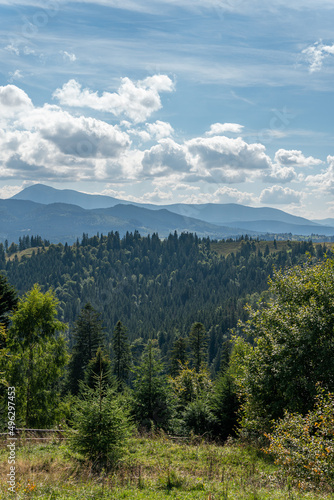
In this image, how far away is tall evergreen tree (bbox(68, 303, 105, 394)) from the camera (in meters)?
51.2

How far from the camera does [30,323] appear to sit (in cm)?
2441

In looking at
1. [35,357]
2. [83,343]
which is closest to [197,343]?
[83,343]

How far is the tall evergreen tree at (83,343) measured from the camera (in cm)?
5119

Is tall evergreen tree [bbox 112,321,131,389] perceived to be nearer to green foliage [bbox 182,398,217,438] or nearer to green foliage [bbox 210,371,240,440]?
green foliage [bbox 210,371,240,440]

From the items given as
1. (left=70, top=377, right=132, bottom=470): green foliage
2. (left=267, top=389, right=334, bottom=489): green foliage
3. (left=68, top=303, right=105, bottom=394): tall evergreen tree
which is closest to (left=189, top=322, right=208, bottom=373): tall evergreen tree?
(left=68, top=303, right=105, bottom=394): tall evergreen tree

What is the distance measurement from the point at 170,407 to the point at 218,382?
15.7 ft

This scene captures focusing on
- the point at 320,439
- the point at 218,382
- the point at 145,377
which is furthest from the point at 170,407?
the point at 320,439

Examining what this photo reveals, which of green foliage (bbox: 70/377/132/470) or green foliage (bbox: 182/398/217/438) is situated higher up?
green foliage (bbox: 70/377/132/470)

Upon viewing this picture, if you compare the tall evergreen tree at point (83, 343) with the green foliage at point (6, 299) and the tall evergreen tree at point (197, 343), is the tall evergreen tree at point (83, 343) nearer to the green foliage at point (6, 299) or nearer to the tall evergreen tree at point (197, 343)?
the green foliage at point (6, 299)

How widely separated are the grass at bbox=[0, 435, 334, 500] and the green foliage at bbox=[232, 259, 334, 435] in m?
4.37

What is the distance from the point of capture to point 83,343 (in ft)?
172

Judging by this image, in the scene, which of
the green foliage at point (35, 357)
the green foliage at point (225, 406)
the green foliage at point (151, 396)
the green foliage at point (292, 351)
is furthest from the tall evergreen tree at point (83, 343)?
the green foliage at point (292, 351)

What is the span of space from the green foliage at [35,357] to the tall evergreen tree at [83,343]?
1058 inches

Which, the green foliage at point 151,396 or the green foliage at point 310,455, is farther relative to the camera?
the green foliage at point 151,396
